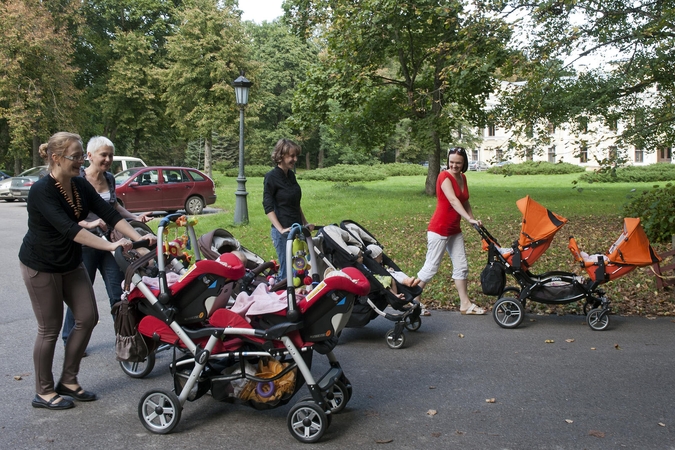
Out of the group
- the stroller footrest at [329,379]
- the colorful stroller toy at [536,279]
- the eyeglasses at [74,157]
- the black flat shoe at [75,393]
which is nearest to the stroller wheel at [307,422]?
the stroller footrest at [329,379]

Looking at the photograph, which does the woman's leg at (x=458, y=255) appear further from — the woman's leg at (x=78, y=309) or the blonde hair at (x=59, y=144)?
the blonde hair at (x=59, y=144)

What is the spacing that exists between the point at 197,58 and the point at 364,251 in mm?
32379

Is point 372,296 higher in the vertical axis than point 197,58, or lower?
lower

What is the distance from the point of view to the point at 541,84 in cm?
1252

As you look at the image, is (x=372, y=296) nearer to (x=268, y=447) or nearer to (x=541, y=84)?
(x=268, y=447)

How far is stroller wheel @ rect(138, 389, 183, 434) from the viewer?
4.25 metres

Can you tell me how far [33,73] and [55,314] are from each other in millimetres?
34007

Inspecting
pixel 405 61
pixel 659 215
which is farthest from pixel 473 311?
pixel 405 61

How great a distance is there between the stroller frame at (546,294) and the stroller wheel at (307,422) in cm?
348

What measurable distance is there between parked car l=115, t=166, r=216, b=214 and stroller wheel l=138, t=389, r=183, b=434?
15869mm

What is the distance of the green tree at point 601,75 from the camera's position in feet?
38.0

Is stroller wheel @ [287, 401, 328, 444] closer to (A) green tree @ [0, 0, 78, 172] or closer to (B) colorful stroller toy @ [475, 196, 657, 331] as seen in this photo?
(B) colorful stroller toy @ [475, 196, 657, 331]

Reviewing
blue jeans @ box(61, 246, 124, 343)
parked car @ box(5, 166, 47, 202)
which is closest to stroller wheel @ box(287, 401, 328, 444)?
blue jeans @ box(61, 246, 124, 343)

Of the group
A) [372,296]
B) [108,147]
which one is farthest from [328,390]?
[108,147]
